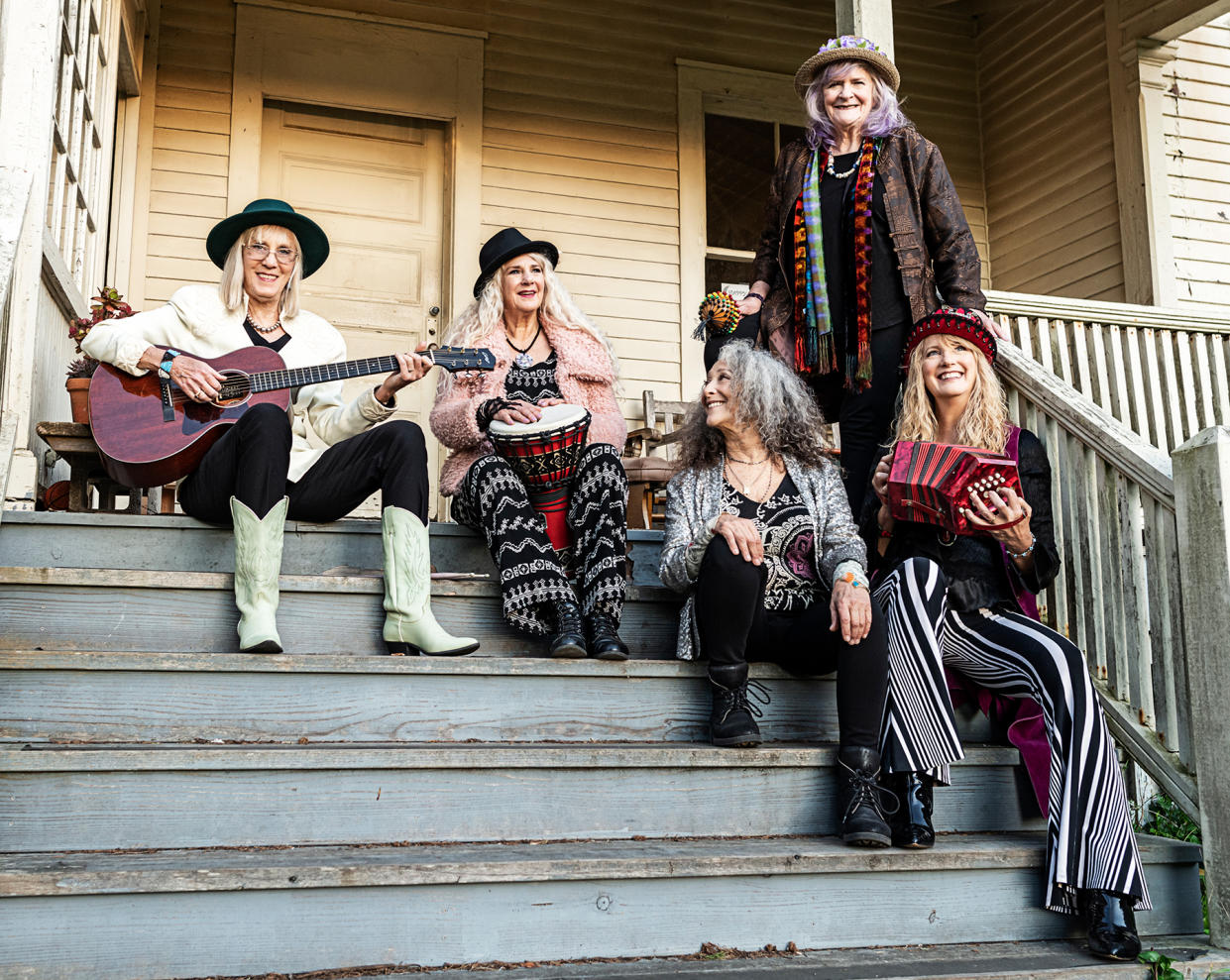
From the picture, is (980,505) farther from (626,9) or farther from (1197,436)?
(626,9)

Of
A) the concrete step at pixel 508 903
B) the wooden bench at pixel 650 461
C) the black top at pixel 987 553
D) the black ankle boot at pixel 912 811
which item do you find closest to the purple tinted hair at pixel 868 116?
the wooden bench at pixel 650 461

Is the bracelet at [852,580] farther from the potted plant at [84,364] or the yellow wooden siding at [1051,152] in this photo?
the yellow wooden siding at [1051,152]

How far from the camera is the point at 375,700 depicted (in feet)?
8.46

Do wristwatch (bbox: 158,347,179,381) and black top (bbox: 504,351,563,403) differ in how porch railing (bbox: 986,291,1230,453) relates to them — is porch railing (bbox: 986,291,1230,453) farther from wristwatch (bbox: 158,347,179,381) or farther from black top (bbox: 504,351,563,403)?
wristwatch (bbox: 158,347,179,381)

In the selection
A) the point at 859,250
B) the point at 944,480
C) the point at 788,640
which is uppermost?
the point at 859,250

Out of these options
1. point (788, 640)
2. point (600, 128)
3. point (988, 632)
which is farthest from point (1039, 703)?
point (600, 128)

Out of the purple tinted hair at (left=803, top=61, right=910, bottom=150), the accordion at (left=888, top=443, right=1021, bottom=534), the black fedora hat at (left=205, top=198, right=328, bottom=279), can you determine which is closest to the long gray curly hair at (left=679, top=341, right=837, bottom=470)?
the accordion at (left=888, top=443, right=1021, bottom=534)

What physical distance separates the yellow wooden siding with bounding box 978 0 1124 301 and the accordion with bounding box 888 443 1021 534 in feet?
13.0

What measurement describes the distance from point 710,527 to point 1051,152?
4714mm

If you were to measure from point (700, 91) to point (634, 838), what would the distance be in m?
4.88

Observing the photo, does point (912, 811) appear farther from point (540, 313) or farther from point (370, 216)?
point (370, 216)

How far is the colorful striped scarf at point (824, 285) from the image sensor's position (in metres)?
3.34

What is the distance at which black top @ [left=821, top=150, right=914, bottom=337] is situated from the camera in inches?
133

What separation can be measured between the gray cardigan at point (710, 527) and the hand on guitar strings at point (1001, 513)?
11.0 inches
